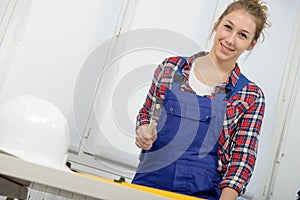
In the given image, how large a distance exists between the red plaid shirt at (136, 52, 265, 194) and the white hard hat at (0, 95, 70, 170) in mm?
634

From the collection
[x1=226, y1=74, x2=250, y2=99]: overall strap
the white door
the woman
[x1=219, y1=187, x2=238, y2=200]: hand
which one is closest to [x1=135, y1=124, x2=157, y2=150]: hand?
the woman

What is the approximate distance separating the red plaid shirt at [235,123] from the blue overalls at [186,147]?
0.02m

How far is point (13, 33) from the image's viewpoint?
236 cm

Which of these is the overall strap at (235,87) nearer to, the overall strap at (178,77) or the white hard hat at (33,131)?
the overall strap at (178,77)

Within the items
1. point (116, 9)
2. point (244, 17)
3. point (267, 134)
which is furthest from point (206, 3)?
point (244, 17)

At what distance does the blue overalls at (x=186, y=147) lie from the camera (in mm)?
1520

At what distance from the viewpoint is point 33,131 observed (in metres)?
0.86

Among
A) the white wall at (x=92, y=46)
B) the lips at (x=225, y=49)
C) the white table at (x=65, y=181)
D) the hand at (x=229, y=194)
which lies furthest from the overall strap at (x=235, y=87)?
the white table at (x=65, y=181)

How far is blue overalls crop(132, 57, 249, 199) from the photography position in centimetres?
152

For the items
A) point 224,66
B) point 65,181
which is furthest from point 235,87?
point 65,181

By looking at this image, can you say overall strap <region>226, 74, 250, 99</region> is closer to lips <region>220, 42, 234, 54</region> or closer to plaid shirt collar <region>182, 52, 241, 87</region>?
plaid shirt collar <region>182, 52, 241, 87</region>

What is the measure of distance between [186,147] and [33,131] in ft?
2.50

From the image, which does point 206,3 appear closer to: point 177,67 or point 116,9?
point 116,9

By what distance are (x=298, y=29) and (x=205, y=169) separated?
1583 mm
